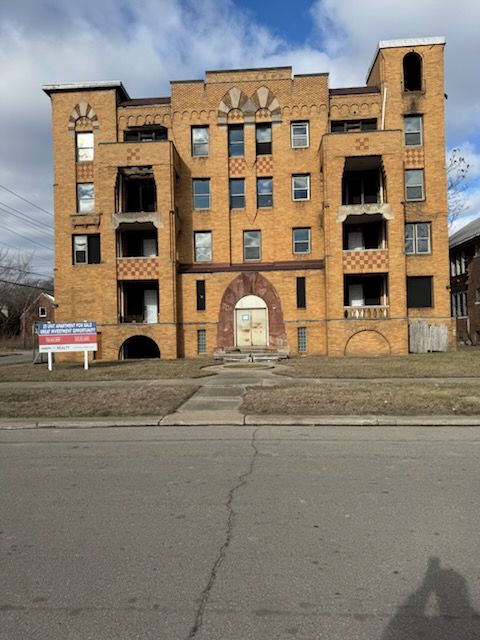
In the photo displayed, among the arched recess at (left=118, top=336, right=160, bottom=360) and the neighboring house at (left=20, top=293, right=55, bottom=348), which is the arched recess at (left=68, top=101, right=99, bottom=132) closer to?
the arched recess at (left=118, top=336, right=160, bottom=360)

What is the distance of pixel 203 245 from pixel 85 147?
837 centimetres

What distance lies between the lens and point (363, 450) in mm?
6664

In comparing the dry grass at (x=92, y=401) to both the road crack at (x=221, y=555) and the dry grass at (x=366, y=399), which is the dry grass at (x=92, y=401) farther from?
the road crack at (x=221, y=555)

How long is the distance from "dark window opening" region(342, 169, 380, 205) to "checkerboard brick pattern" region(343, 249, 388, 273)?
11.9 feet

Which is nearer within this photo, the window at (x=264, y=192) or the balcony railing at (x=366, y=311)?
the balcony railing at (x=366, y=311)

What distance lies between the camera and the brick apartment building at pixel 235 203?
2528 centimetres

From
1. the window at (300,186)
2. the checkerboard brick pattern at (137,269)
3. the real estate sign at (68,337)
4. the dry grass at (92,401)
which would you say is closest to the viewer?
the dry grass at (92,401)

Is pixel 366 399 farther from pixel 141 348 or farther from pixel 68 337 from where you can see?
pixel 141 348

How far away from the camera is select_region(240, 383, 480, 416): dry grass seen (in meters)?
9.03

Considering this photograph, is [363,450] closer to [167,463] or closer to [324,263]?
[167,463]

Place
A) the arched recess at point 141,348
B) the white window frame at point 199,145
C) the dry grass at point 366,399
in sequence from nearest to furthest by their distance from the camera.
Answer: the dry grass at point 366,399
the white window frame at point 199,145
the arched recess at point 141,348

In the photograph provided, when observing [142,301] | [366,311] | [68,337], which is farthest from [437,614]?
[142,301]

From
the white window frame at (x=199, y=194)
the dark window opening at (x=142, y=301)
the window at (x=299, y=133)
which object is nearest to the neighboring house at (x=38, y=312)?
the dark window opening at (x=142, y=301)

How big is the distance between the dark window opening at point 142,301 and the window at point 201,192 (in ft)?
16.8
